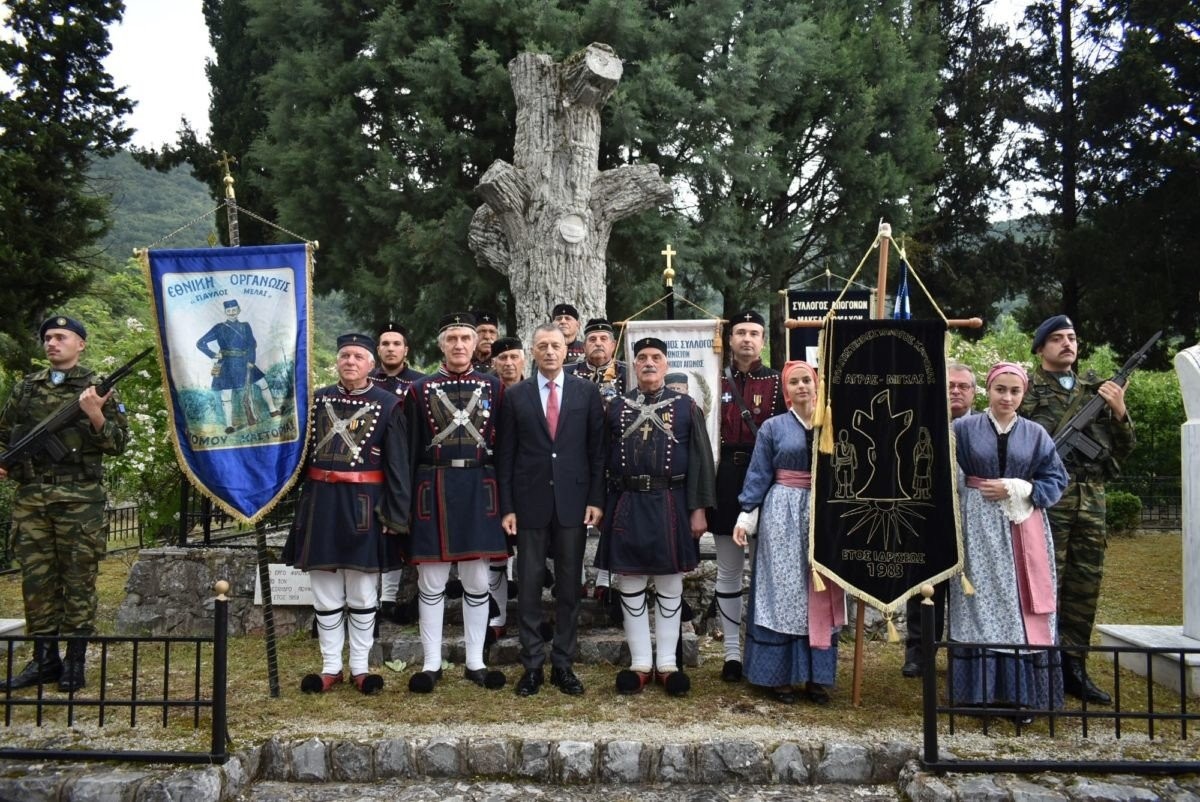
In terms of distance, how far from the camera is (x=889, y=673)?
18.8 ft

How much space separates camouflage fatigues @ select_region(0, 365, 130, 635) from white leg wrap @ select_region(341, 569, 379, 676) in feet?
5.22

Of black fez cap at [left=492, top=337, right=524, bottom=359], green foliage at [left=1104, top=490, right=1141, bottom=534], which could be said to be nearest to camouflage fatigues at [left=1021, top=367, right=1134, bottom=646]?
black fez cap at [left=492, top=337, right=524, bottom=359]

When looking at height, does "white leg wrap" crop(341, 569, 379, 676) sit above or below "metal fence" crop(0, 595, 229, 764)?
above

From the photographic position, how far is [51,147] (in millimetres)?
16156

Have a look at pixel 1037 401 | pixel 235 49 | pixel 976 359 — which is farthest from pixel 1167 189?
pixel 235 49

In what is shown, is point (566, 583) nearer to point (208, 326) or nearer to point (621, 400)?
point (621, 400)

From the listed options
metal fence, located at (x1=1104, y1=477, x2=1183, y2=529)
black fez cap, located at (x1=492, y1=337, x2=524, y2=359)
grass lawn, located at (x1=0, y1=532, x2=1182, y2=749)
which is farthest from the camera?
metal fence, located at (x1=1104, y1=477, x2=1183, y2=529)

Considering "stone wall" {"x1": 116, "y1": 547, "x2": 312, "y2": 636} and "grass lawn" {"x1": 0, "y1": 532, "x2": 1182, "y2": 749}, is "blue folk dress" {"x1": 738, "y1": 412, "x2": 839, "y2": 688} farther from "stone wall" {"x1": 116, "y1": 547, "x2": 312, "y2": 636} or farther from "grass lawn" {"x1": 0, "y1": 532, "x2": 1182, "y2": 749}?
"stone wall" {"x1": 116, "y1": 547, "x2": 312, "y2": 636}

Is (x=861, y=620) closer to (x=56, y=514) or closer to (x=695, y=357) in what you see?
(x=695, y=357)

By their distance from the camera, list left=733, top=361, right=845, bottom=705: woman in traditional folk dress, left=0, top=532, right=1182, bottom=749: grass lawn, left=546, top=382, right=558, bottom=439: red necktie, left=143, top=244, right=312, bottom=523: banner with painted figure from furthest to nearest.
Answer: left=546, top=382, right=558, bottom=439: red necktie < left=143, top=244, right=312, bottom=523: banner with painted figure < left=733, top=361, right=845, bottom=705: woman in traditional folk dress < left=0, top=532, right=1182, bottom=749: grass lawn

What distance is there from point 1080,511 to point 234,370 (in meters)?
5.14

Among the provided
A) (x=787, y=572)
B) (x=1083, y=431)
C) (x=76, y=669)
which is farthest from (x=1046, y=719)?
(x=76, y=669)

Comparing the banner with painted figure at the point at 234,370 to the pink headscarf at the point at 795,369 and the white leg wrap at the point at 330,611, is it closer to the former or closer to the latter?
the white leg wrap at the point at 330,611

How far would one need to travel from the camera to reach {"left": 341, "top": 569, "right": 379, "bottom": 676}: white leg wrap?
205 inches
